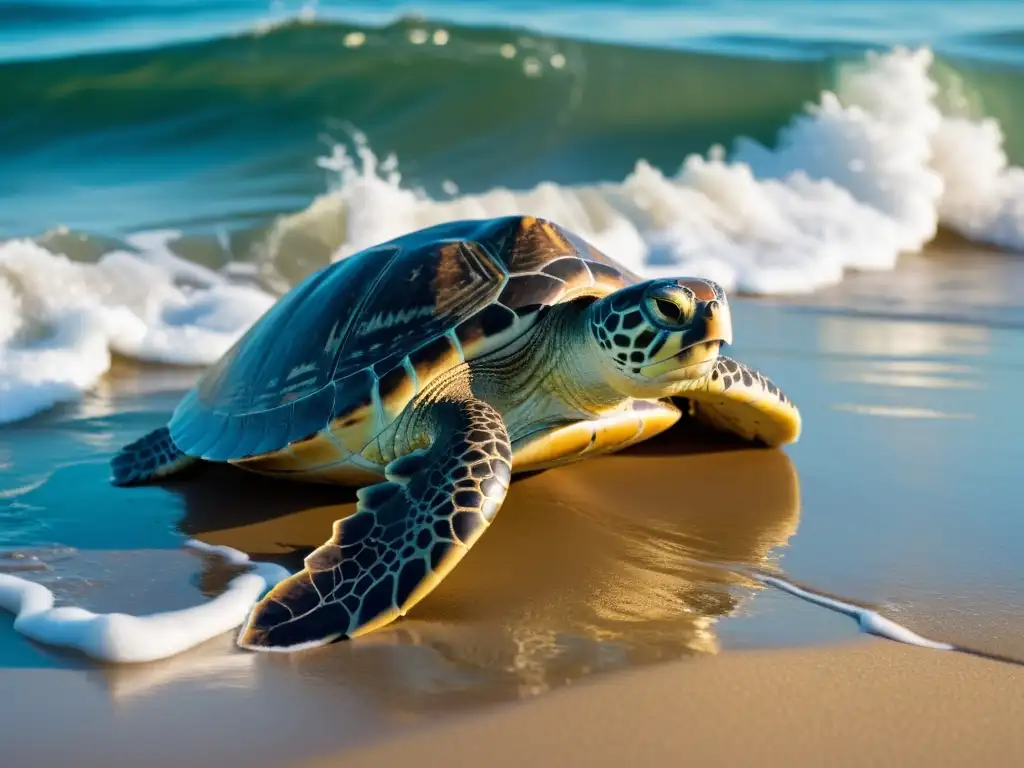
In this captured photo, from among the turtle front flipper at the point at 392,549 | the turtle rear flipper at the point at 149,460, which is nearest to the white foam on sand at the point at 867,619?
the turtle front flipper at the point at 392,549

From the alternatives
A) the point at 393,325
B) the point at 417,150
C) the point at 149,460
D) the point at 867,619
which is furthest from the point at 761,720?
the point at 417,150

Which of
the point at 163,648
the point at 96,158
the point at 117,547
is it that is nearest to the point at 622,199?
the point at 96,158

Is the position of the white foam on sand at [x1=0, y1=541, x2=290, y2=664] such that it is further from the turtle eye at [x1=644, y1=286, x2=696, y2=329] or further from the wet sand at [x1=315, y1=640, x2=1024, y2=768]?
the turtle eye at [x1=644, y1=286, x2=696, y2=329]

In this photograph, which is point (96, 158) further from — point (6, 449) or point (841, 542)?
point (841, 542)

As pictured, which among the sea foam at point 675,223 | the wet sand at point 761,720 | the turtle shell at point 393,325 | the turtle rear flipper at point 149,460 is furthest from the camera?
the sea foam at point 675,223

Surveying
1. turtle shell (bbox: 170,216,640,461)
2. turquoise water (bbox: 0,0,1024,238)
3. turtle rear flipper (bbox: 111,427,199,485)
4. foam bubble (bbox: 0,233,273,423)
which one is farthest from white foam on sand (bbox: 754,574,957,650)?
turquoise water (bbox: 0,0,1024,238)

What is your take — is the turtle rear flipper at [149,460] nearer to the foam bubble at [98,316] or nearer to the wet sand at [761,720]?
the foam bubble at [98,316]

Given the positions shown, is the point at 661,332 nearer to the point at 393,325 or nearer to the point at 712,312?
the point at 712,312
